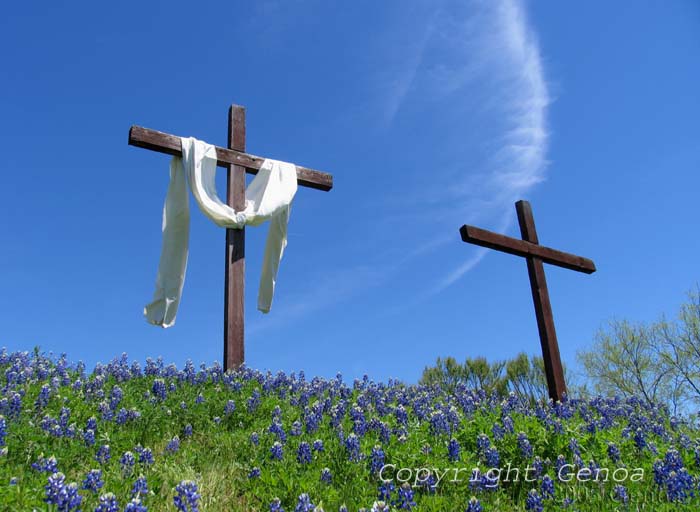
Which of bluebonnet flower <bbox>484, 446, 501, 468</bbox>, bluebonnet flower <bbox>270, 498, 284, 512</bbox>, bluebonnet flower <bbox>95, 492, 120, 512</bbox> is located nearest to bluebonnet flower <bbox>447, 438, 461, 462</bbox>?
bluebonnet flower <bbox>484, 446, 501, 468</bbox>

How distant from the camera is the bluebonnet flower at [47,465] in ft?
12.2

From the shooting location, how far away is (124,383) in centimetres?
683

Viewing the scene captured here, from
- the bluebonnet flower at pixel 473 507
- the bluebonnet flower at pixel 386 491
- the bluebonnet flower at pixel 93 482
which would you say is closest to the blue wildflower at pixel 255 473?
the bluebonnet flower at pixel 386 491

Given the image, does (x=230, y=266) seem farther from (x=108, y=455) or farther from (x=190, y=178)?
(x=108, y=455)

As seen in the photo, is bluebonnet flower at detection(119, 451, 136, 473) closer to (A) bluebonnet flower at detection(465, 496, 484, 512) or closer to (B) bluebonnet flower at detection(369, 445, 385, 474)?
(B) bluebonnet flower at detection(369, 445, 385, 474)

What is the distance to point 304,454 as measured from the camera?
445 centimetres

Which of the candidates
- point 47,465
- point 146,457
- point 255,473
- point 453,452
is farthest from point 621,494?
point 47,465

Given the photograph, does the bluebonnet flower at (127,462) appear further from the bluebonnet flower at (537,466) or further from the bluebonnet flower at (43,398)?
the bluebonnet flower at (537,466)

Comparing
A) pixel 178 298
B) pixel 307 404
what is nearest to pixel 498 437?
pixel 307 404

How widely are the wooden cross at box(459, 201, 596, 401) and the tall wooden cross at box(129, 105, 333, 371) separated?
10.8 feet

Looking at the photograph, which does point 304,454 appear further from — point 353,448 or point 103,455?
point 103,455

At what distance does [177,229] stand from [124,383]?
97.8 inches

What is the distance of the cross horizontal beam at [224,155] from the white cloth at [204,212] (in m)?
0.13

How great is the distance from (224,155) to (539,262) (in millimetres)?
5784
